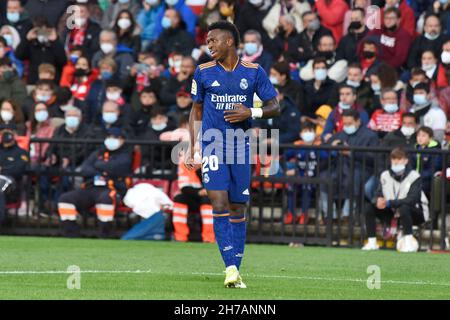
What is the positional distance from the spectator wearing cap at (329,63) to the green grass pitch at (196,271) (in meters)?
3.71

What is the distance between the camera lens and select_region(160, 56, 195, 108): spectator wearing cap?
22.9 m

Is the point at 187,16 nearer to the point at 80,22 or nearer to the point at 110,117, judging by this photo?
the point at 80,22

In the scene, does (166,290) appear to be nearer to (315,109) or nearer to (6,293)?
(6,293)

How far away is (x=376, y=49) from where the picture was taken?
2269 centimetres

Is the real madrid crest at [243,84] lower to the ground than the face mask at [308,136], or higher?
higher

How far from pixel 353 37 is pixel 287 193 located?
367 cm

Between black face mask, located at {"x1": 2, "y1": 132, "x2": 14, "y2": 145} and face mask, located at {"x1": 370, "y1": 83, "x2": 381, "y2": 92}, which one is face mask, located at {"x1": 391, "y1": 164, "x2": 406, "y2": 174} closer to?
→ face mask, located at {"x1": 370, "y1": 83, "x2": 381, "y2": 92}

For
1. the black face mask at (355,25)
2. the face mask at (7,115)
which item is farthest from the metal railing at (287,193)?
the black face mask at (355,25)

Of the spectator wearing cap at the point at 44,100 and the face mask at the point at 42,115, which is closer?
the face mask at the point at 42,115

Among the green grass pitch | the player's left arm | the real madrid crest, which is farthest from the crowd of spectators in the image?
the real madrid crest

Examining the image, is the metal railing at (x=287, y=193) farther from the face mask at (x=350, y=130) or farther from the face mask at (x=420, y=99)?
the face mask at (x=420, y=99)

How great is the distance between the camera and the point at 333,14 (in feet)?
77.3

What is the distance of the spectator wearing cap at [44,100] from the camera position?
76.2 feet

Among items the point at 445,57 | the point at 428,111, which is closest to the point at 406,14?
the point at 445,57
